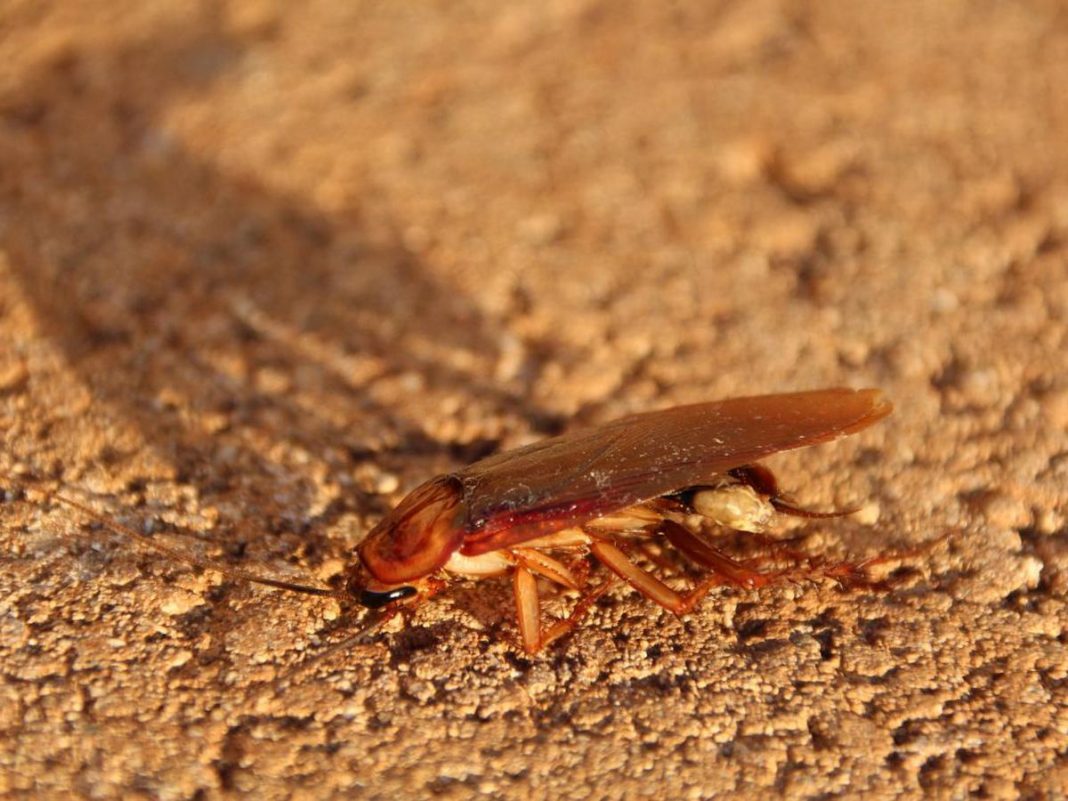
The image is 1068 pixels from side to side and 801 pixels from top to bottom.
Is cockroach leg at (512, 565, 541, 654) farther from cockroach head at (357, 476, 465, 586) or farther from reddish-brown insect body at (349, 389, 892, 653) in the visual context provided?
cockroach head at (357, 476, 465, 586)

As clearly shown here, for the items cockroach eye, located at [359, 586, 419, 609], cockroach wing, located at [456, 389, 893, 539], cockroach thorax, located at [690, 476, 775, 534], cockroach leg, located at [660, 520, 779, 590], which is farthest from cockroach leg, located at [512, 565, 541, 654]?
cockroach thorax, located at [690, 476, 775, 534]

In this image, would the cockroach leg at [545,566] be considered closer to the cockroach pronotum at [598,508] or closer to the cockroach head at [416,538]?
the cockroach pronotum at [598,508]

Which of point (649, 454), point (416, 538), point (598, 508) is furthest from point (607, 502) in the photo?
point (416, 538)

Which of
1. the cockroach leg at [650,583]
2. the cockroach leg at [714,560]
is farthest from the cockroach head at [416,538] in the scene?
the cockroach leg at [714,560]

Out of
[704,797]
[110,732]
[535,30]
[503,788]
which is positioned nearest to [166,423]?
[110,732]

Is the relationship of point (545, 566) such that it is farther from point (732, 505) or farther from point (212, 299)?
point (212, 299)

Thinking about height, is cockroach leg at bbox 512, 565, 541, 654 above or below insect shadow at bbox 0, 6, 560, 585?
below
